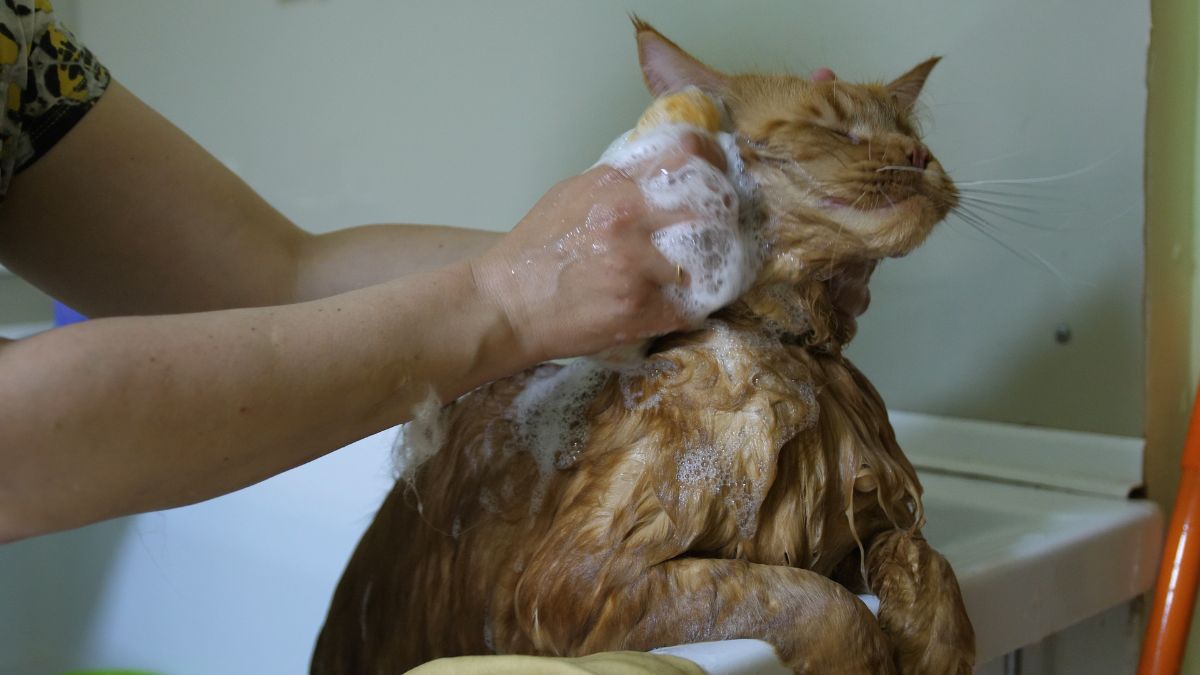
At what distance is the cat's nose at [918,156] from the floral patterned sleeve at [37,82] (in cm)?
77

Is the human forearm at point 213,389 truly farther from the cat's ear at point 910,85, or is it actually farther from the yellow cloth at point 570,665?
the cat's ear at point 910,85

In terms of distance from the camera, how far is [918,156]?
2.64 ft

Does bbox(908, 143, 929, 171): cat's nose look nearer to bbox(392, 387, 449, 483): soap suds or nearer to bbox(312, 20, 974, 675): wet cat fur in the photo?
bbox(312, 20, 974, 675): wet cat fur

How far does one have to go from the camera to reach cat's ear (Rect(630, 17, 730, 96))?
857mm

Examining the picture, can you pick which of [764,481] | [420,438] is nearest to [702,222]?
[764,481]

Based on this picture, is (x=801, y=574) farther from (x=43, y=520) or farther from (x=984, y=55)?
(x=984, y=55)

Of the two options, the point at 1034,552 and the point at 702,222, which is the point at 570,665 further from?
the point at 1034,552

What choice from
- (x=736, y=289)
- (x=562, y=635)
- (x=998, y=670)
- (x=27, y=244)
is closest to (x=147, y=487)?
(x=562, y=635)

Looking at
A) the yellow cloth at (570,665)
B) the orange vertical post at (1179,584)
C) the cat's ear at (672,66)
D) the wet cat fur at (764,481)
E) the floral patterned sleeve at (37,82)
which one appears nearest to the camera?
the yellow cloth at (570,665)

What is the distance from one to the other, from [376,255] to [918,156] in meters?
0.61

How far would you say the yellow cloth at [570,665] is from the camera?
0.62 meters

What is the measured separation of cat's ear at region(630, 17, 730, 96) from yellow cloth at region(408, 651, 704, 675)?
44 centimetres

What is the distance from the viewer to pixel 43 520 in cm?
67

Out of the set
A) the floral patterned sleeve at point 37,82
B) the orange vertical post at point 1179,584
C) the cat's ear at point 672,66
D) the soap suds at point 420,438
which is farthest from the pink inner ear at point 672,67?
the orange vertical post at point 1179,584
